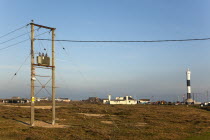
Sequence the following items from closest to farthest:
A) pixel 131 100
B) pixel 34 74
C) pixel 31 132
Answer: pixel 31 132
pixel 34 74
pixel 131 100

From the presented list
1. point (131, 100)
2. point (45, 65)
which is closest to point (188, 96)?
point (131, 100)

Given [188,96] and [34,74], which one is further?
[188,96]

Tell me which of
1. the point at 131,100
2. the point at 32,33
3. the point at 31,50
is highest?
the point at 32,33

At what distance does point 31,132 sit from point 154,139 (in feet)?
30.4

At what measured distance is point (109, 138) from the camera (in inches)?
A: 698

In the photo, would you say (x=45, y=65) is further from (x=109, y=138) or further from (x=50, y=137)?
(x=109, y=138)

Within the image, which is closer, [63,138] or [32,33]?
[63,138]

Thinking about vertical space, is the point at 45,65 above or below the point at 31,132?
above

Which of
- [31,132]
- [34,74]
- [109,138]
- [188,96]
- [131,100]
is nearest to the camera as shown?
[109,138]

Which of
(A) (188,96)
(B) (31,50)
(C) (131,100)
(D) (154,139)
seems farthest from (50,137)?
(C) (131,100)

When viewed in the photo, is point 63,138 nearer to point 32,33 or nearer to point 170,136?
point 170,136

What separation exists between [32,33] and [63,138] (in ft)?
38.9

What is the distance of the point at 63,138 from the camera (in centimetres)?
1781

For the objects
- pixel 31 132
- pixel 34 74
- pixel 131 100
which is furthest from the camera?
pixel 131 100
